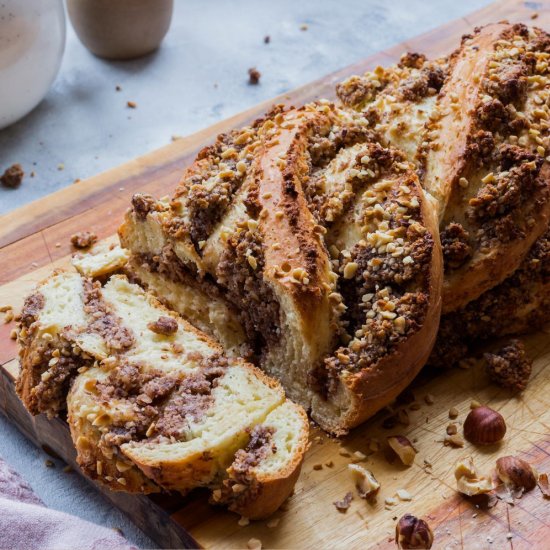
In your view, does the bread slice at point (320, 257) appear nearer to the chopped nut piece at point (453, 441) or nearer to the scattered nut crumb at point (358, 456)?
the scattered nut crumb at point (358, 456)

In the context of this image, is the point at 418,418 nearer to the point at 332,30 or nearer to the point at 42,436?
the point at 42,436

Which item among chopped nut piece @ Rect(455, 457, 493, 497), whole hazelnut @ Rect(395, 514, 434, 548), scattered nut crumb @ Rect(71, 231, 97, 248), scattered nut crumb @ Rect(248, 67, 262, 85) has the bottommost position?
scattered nut crumb @ Rect(248, 67, 262, 85)

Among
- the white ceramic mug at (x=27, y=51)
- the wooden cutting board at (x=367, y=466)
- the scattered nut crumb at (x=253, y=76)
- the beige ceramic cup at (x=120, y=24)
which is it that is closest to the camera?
the wooden cutting board at (x=367, y=466)

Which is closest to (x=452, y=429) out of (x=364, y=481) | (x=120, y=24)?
(x=364, y=481)

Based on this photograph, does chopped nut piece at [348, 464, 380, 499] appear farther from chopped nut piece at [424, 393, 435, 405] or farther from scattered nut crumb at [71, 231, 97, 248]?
scattered nut crumb at [71, 231, 97, 248]

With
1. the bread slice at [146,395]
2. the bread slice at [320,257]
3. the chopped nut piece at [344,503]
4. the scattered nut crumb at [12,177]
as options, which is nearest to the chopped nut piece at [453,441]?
the bread slice at [320,257]

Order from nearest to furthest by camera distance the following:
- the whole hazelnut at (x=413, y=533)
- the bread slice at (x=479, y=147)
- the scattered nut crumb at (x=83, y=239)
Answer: the whole hazelnut at (x=413, y=533) → the bread slice at (x=479, y=147) → the scattered nut crumb at (x=83, y=239)

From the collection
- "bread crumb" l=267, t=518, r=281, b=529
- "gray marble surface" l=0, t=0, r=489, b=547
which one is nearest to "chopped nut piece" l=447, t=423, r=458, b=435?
"bread crumb" l=267, t=518, r=281, b=529
